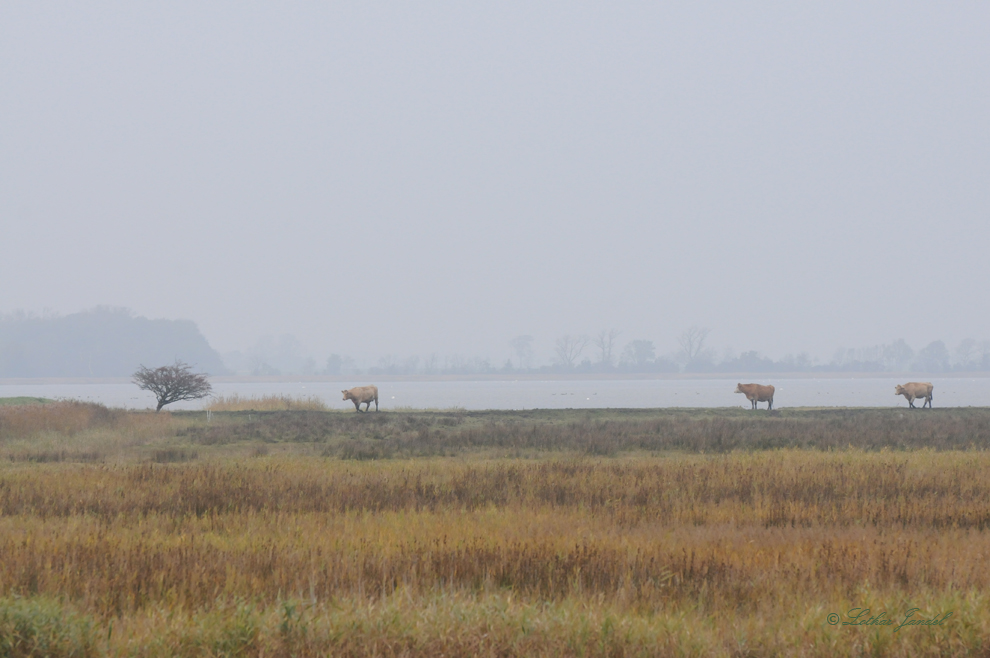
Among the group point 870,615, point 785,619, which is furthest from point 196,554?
point 870,615

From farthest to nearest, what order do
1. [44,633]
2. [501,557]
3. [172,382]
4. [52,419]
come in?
[172,382]
[52,419]
[501,557]
[44,633]

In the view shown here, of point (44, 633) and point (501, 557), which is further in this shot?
point (501, 557)

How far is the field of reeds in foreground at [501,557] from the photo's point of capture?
17.4ft

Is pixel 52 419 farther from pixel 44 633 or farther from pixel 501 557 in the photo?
pixel 44 633

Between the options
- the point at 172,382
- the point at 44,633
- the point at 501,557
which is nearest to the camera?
the point at 44,633

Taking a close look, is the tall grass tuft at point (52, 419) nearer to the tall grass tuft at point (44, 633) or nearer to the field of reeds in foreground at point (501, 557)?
the field of reeds in foreground at point (501, 557)

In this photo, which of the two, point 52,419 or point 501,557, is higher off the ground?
point 52,419

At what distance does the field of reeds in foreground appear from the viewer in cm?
531

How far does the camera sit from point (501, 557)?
25.8 feet

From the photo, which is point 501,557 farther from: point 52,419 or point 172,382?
point 172,382

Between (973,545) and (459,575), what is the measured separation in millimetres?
5714

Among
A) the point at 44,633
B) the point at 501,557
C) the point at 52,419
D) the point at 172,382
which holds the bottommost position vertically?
the point at 501,557

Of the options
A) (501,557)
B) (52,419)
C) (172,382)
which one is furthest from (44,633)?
(172,382)

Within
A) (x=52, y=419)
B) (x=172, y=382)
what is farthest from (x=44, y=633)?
(x=172, y=382)
